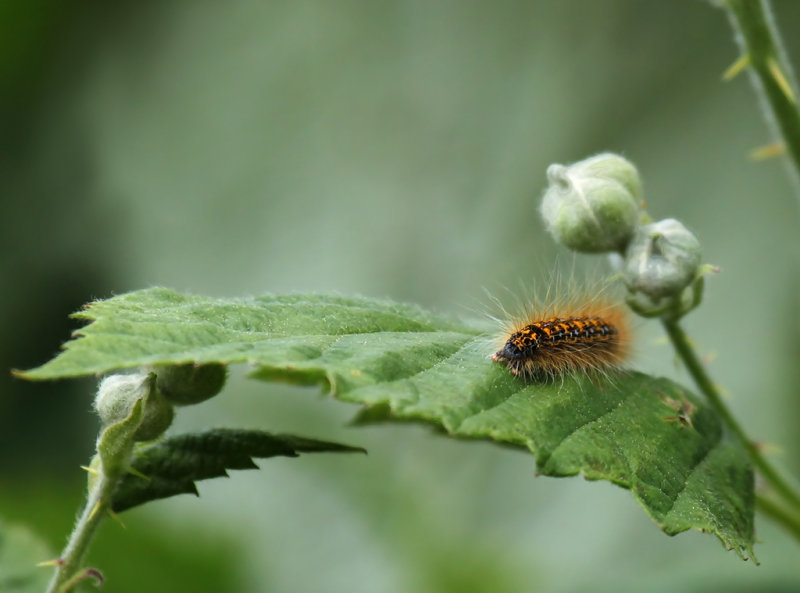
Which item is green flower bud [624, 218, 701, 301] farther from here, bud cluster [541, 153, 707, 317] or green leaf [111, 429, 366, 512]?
green leaf [111, 429, 366, 512]

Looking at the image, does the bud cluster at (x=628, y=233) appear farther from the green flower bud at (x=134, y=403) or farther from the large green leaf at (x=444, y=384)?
the green flower bud at (x=134, y=403)

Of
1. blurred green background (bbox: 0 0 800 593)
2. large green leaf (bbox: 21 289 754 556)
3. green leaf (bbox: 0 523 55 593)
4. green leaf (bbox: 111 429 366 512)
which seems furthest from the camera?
blurred green background (bbox: 0 0 800 593)

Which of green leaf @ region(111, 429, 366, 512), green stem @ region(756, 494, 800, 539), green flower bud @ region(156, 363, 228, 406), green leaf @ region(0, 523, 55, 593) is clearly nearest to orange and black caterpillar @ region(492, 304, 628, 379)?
green leaf @ region(111, 429, 366, 512)

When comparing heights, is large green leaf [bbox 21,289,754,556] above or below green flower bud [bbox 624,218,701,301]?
below

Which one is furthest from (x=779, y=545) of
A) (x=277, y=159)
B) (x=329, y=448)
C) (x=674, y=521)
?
(x=277, y=159)

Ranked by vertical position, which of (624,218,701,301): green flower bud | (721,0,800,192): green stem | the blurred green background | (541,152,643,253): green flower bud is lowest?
the blurred green background

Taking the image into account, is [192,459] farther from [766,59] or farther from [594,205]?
[766,59]

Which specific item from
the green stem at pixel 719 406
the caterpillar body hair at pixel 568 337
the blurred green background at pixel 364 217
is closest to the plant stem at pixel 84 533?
the caterpillar body hair at pixel 568 337
